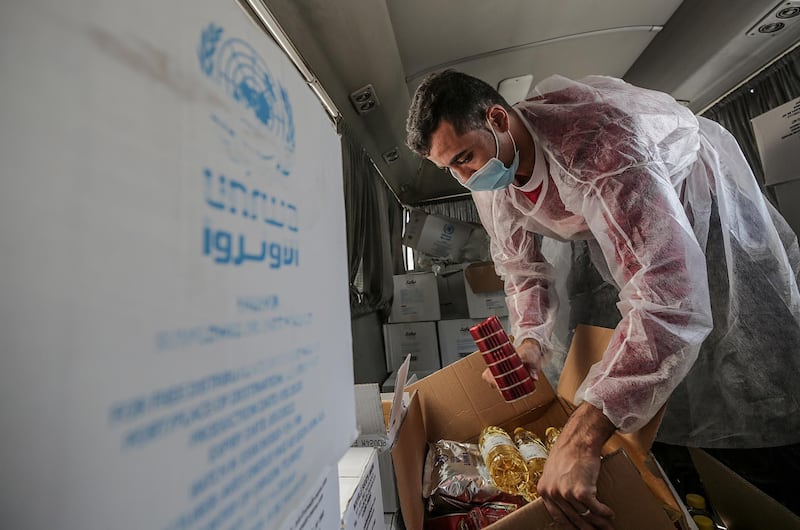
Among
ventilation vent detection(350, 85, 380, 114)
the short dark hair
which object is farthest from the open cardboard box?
ventilation vent detection(350, 85, 380, 114)

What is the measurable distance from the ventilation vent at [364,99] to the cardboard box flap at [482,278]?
3.90ft

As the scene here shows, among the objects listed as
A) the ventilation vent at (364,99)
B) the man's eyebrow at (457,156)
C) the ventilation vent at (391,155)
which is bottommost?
the man's eyebrow at (457,156)

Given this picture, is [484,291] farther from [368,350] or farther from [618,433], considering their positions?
[618,433]

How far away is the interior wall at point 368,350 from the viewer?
172 cm

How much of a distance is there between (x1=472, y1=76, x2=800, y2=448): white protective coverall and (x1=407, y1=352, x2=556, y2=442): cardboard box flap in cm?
19

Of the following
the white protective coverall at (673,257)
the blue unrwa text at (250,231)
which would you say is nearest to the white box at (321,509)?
the blue unrwa text at (250,231)

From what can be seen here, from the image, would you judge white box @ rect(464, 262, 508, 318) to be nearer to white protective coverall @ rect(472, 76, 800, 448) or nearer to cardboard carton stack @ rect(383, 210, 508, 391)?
cardboard carton stack @ rect(383, 210, 508, 391)

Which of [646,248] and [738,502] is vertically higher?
[646,248]

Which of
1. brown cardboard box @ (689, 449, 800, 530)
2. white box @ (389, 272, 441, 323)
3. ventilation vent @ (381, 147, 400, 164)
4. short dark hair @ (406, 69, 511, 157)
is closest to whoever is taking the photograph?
brown cardboard box @ (689, 449, 800, 530)

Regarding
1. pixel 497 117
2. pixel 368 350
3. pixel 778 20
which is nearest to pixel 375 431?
pixel 497 117

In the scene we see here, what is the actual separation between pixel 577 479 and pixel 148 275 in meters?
0.64

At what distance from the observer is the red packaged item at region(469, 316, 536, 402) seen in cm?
82

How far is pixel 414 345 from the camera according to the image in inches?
86.8

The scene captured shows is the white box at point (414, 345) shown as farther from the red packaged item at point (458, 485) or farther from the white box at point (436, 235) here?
the red packaged item at point (458, 485)
